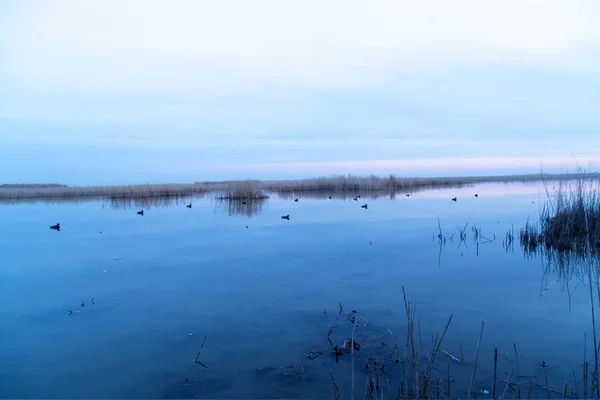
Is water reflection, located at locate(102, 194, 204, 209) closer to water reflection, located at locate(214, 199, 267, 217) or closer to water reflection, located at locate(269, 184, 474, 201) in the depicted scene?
water reflection, located at locate(214, 199, 267, 217)

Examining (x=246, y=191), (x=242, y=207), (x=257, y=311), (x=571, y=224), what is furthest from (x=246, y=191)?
(x=257, y=311)

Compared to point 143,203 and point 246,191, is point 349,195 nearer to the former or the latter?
point 246,191

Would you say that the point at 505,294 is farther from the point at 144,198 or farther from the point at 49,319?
the point at 144,198

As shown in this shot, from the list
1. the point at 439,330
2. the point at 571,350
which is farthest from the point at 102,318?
the point at 571,350

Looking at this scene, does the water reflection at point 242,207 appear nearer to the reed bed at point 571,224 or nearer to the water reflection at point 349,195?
the water reflection at point 349,195

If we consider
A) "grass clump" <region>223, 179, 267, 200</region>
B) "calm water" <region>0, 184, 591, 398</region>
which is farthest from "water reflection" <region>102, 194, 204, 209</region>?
"calm water" <region>0, 184, 591, 398</region>

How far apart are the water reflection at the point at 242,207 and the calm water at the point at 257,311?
727 cm

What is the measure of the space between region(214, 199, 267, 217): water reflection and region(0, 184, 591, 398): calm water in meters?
7.27

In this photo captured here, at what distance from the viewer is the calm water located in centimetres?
334

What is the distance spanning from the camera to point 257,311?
487 cm

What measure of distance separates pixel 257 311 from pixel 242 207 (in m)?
14.7

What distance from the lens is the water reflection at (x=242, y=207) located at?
17283 millimetres

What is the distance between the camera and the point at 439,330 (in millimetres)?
4082

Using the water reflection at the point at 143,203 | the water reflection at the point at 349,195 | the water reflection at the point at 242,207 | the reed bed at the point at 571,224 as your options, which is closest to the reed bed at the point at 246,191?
the water reflection at the point at 242,207
